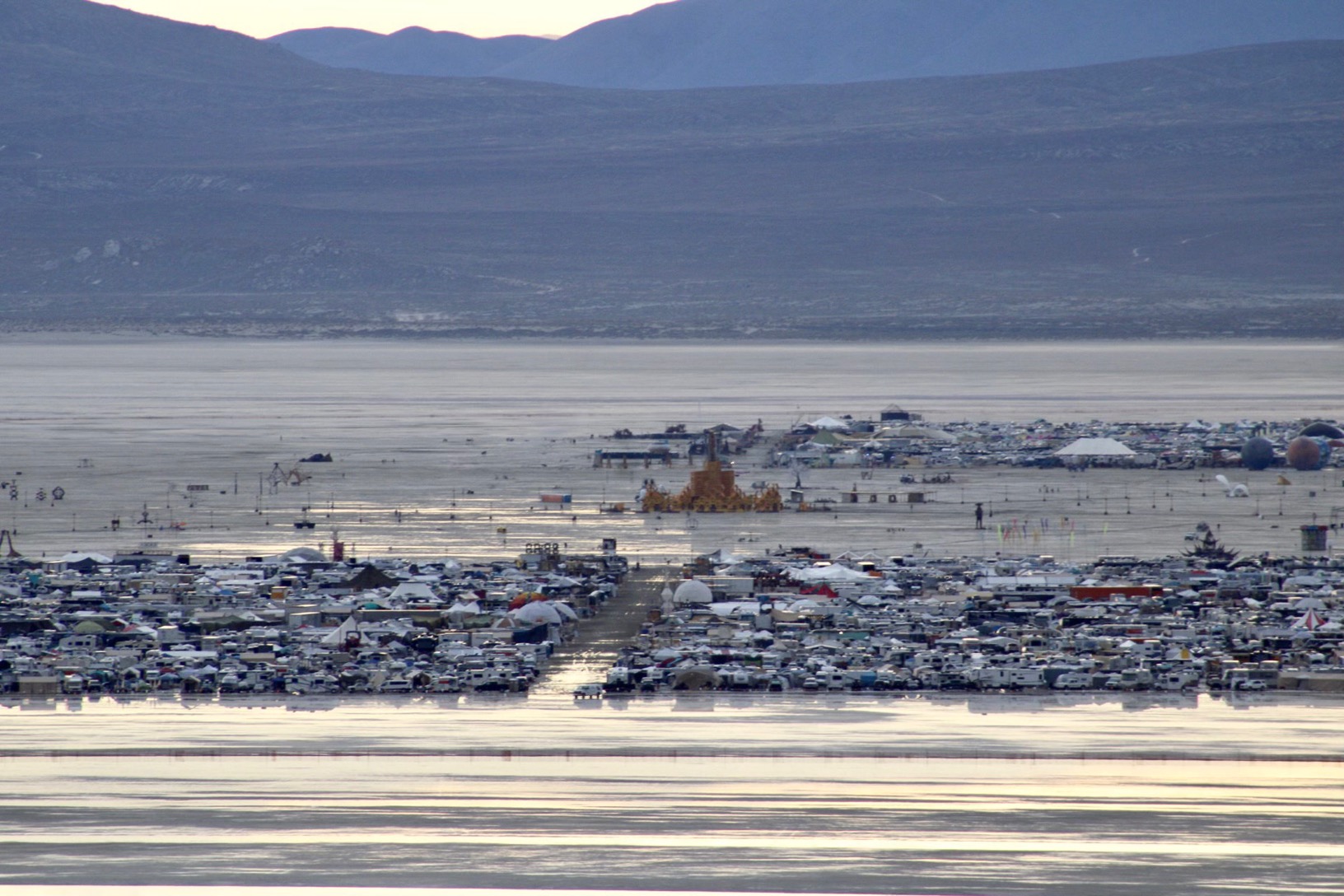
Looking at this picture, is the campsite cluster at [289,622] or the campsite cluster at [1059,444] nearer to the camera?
the campsite cluster at [289,622]

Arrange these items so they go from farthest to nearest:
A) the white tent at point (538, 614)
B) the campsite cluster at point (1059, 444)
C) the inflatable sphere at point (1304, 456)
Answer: the campsite cluster at point (1059, 444)
the inflatable sphere at point (1304, 456)
the white tent at point (538, 614)

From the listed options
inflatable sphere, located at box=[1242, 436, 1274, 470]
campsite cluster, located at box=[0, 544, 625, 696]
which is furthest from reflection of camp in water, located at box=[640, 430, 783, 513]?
inflatable sphere, located at box=[1242, 436, 1274, 470]

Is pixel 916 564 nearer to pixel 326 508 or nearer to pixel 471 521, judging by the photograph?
pixel 471 521

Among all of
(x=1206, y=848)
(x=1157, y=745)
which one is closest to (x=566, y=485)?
(x=1157, y=745)

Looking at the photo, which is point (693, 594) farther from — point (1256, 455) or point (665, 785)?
point (1256, 455)

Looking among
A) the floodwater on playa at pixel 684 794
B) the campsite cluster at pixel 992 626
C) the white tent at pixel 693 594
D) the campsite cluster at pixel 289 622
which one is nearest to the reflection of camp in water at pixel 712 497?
the campsite cluster at pixel 289 622

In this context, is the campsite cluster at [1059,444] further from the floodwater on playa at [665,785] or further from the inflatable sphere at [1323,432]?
the floodwater on playa at [665,785]

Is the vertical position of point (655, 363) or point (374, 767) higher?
point (655, 363)
